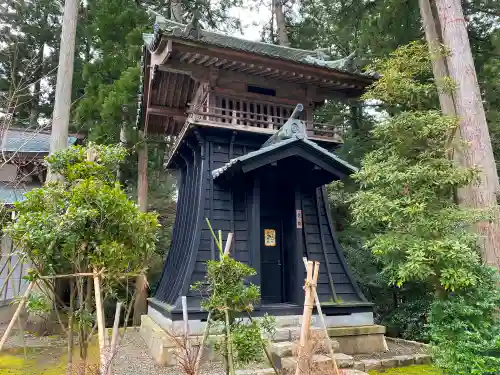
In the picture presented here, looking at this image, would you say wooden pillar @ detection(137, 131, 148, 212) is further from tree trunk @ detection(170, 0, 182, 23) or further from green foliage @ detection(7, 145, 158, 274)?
green foliage @ detection(7, 145, 158, 274)

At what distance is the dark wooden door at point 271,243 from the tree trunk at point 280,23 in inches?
352

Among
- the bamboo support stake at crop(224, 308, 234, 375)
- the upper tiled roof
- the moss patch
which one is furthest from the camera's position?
the upper tiled roof

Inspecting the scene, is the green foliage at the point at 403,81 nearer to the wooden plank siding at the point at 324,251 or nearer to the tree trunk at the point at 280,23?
the wooden plank siding at the point at 324,251

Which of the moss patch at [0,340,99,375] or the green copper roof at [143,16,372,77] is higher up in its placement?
the green copper roof at [143,16,372,77]

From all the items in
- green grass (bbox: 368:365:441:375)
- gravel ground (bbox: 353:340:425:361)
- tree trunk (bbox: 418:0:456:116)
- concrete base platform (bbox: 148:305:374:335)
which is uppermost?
tree trunk (bbox: 418:0:456:116)

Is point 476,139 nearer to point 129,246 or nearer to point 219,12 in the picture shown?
point 129,246

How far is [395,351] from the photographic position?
6961 millimetres

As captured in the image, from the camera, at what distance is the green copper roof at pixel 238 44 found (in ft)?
22.1

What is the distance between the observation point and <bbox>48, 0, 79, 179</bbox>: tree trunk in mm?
9477

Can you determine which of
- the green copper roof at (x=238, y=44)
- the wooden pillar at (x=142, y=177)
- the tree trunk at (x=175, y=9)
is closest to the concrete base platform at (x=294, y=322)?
the wooden pillar at (x=142, y=177)

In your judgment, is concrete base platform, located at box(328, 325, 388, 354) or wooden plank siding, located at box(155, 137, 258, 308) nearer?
concrete base platform, located at box(328, 325, 388, 354)

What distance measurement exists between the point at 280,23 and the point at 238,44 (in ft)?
21.8

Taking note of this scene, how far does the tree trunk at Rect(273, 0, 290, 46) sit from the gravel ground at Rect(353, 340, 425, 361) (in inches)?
453

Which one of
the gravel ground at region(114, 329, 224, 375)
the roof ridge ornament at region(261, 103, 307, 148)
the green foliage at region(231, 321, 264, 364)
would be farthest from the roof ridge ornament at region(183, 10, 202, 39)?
the gravel ground at region(114, 329, 224, 375)
